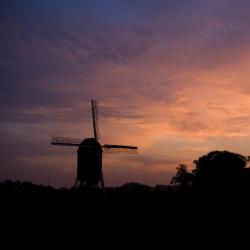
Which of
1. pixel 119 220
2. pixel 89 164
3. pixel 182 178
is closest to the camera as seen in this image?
pixel 119 220

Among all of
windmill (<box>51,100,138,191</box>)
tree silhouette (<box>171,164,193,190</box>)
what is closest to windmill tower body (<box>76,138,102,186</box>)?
windmill (<box>51,100,138,191</box>)

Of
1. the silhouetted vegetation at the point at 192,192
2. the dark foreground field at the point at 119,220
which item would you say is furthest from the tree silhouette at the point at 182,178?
the dark foreground field at the point at 119,220

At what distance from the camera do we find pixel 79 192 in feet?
159

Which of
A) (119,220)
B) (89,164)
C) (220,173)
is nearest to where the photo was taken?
(119,220)

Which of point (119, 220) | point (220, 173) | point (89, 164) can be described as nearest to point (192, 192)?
point (220, 173)

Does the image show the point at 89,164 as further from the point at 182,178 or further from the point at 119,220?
Result: the point at 182,178

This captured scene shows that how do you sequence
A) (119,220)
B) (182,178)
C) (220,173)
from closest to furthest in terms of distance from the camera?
(119,220) → (220,173) → (182,178)

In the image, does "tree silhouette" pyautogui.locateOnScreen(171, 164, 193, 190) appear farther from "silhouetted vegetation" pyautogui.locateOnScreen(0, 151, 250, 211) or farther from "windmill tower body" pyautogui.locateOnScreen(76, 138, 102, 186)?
"windmill tower body" pyautogui.locateOnScreen(76, 138, 102, 186)

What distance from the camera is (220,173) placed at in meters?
61.7

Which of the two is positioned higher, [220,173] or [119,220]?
[220,173]

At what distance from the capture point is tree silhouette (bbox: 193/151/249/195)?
5725cm

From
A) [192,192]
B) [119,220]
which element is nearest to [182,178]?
[192,192]

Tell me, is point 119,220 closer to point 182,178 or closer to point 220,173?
point 220,173

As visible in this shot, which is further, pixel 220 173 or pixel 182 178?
pixel 182 178
